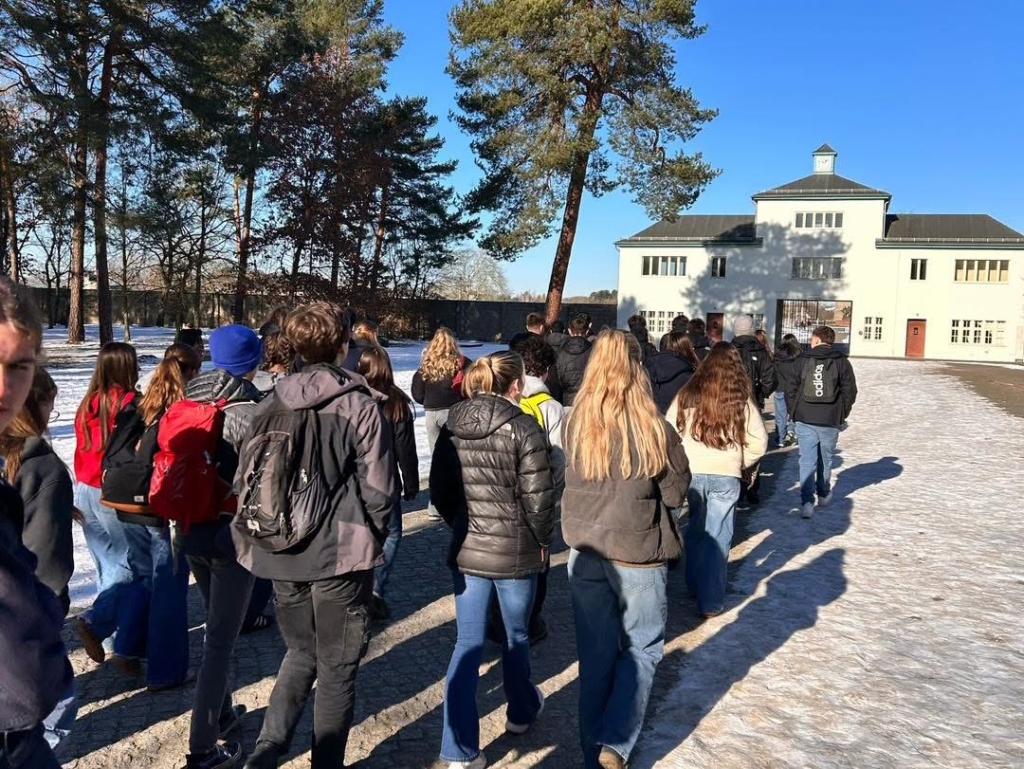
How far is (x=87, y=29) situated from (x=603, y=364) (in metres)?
20.0

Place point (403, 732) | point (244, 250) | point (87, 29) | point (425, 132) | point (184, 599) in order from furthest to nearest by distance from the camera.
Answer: point (425, 132) < point (244, 250) < point (87, 29) < point (184, 599) < point (403, 732)

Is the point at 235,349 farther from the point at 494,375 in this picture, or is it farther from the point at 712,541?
the point at 712,541

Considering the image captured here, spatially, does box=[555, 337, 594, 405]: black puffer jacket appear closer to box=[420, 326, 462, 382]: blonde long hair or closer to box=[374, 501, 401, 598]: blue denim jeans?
box=[420, 326, 462, 382]: blonde long hair

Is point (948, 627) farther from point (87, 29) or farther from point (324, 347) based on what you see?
point (87, 29)

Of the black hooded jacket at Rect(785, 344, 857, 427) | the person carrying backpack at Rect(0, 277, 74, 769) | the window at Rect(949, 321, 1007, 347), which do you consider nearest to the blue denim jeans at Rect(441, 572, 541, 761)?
the person carrying backpack at Rect(0, 277, 74, 769)

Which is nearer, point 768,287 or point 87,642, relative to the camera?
point 87,642

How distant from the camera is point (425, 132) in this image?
114ft

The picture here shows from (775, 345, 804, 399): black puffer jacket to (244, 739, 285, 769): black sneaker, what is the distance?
25.3 ft

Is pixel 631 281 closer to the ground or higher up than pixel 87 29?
closer to the ground

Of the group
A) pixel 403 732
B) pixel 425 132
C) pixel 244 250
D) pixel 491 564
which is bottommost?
pixel 403 732

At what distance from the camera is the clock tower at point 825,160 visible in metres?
51.7

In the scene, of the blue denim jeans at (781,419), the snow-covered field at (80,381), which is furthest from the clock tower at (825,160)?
the blue denim jeans at (781,419)

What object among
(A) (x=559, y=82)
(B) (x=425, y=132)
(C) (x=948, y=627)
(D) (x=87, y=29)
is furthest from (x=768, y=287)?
(C) (x=948, y=627)

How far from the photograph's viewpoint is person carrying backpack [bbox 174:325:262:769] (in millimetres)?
3420
